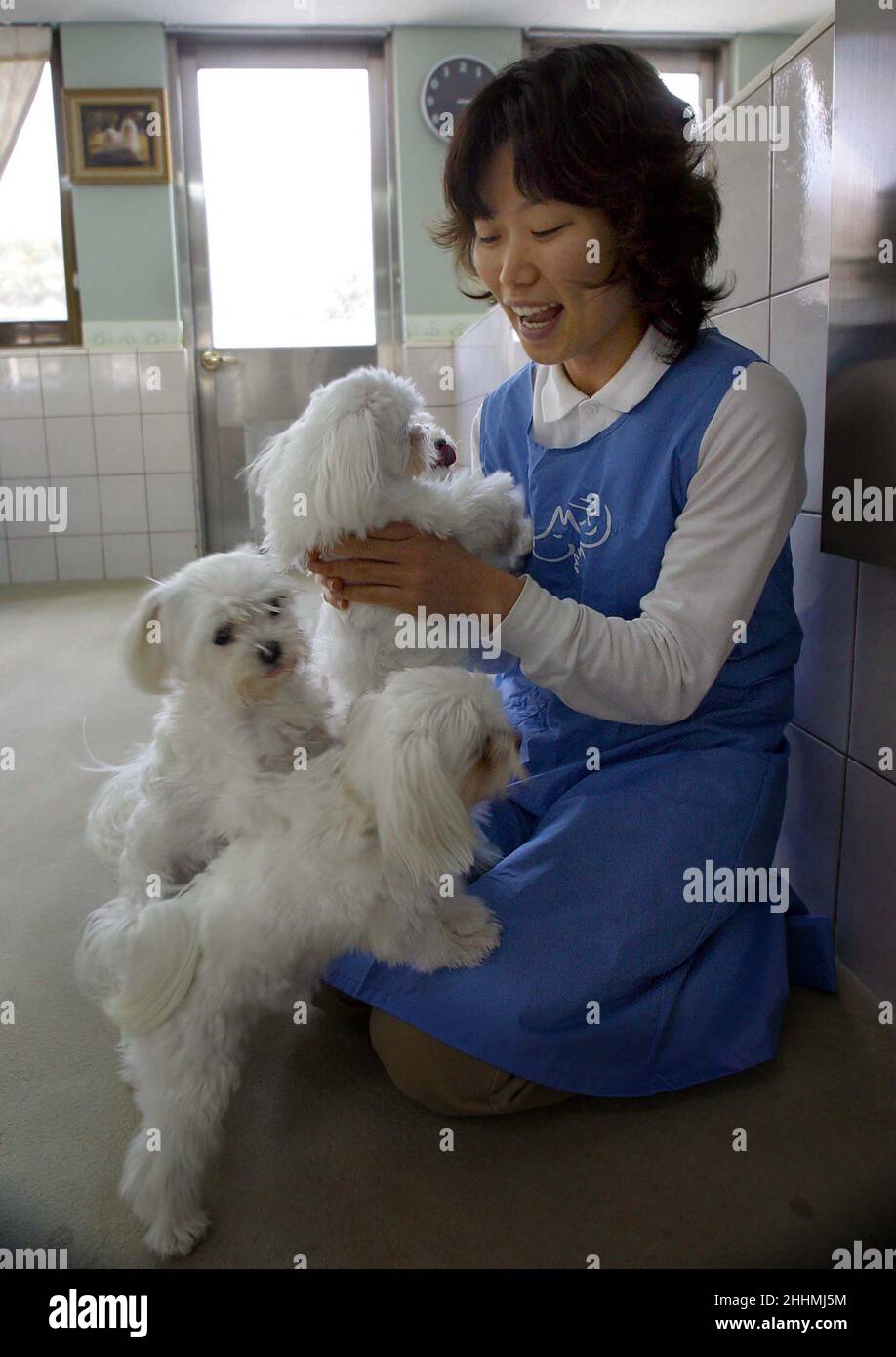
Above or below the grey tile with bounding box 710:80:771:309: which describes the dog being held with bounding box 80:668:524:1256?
below

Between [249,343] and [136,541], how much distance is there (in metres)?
1.15

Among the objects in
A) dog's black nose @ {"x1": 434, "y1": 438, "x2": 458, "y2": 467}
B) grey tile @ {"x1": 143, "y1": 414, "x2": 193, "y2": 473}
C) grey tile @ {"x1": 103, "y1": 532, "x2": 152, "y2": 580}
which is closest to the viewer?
dog's black nose @ {"x1": 434, "y1": 438, "x2": 458, "y2": 467}

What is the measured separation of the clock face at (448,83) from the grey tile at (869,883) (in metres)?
4.24

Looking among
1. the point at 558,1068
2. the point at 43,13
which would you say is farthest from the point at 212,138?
the point at 558,1068

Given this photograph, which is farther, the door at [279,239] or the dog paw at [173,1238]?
the door at [279,239]

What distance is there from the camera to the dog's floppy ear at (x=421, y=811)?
1.01m

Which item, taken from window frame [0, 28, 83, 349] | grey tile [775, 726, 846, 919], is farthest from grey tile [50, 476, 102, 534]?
grey tile [775, 726, 846, 919]

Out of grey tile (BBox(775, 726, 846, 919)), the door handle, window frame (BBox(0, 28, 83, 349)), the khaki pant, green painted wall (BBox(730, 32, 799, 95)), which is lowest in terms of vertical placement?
the khaki pant

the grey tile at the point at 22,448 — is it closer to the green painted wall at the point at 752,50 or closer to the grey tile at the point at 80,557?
the grey tile at the point at 80,557

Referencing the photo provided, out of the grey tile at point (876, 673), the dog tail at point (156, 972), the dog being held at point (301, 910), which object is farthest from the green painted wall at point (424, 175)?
the dog tail at point (156, 972)

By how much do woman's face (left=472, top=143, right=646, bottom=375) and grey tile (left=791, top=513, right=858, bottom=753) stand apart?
435mm

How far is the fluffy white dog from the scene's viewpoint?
1.31m

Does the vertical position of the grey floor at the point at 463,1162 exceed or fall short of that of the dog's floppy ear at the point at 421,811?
it falls short

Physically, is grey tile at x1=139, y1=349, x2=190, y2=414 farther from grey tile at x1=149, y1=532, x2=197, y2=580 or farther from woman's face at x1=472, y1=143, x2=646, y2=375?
woman's face at x1=472, y1=143, x2=646, y2=375
